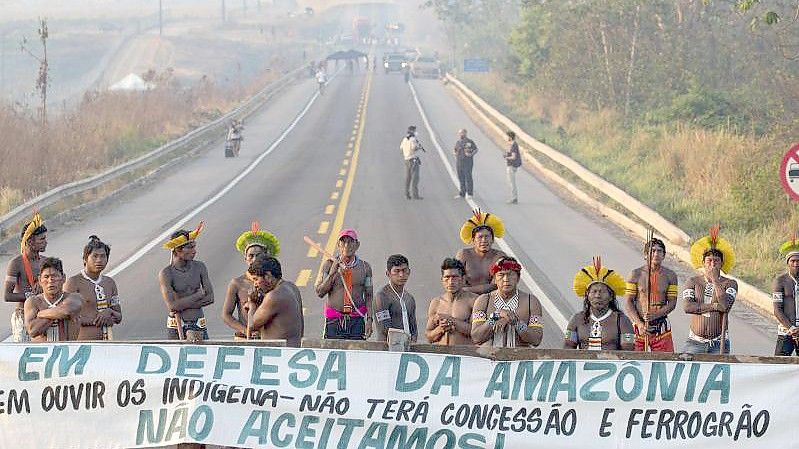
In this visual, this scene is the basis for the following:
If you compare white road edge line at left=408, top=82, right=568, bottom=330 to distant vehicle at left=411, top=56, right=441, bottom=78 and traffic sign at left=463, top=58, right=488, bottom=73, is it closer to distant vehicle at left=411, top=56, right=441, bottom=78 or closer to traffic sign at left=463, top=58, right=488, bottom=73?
distant vehicle at left=411, top=56, right=441, bottom=78

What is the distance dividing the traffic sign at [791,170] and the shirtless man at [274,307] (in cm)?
610

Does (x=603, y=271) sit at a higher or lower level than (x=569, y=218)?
higher

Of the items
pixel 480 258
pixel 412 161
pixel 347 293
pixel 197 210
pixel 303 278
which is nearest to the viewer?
Answer: pixel 347 293

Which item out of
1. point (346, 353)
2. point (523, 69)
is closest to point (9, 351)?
point (346, 353)

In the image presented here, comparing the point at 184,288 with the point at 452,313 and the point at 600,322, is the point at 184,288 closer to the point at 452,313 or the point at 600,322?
the point at 452,313

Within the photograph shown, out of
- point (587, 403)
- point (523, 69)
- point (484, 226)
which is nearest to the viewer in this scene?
point (587, 403)

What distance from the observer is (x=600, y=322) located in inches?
382

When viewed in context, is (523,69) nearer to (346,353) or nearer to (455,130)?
(455,130)

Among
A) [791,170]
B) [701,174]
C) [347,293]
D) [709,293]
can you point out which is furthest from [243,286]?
[701,174]

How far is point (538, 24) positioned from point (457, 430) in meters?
55.3

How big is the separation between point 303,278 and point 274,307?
28.6ft

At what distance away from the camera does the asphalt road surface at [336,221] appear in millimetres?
16547

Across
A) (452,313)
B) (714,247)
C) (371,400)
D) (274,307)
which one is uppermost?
(714,247)

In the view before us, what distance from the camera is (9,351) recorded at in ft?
27.2
